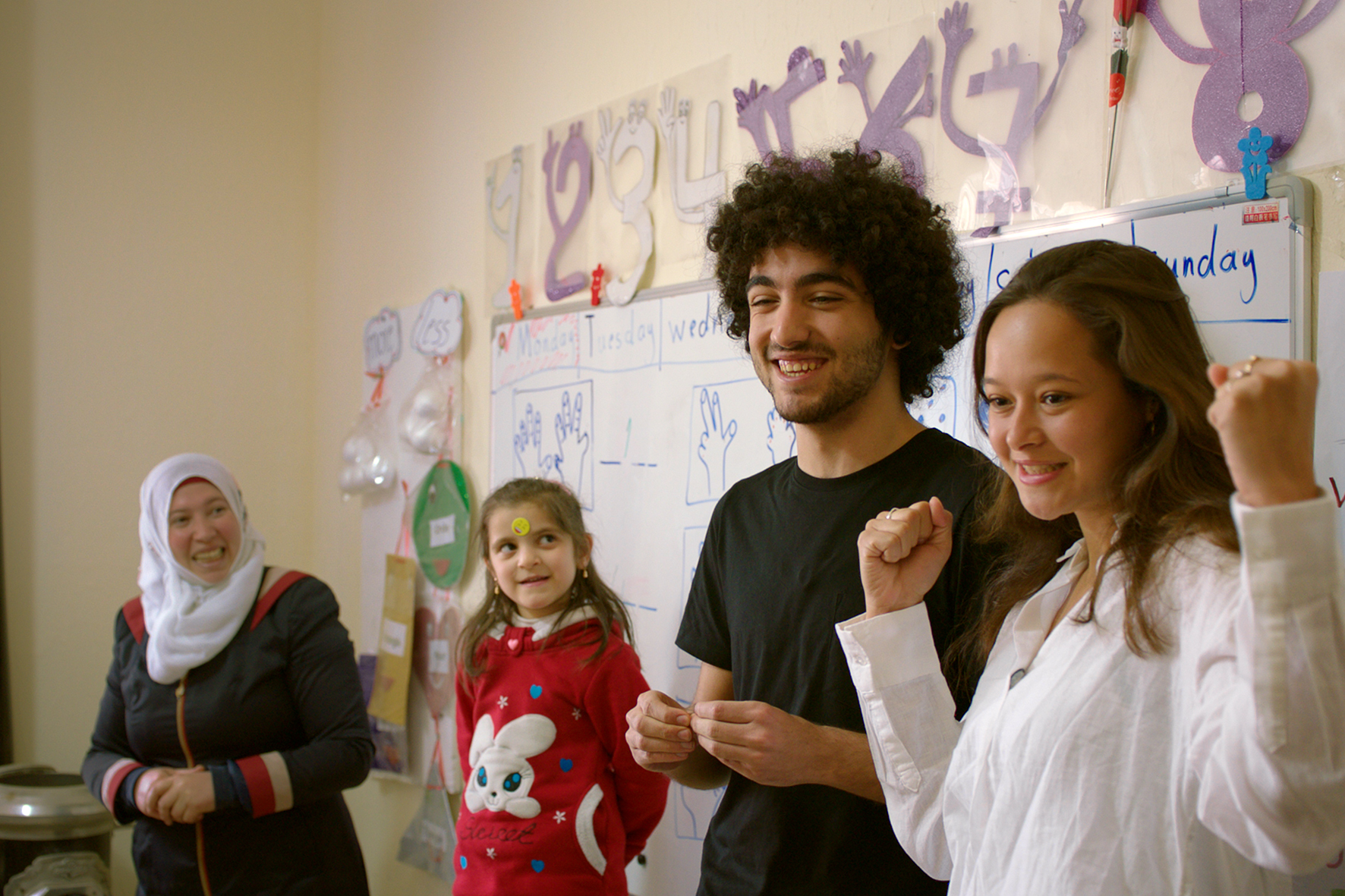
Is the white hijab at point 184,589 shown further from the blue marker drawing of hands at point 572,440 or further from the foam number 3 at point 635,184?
the foam number 3 at point 635,184

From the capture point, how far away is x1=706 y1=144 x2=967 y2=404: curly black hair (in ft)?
4.20

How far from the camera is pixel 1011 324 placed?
2.89 feet

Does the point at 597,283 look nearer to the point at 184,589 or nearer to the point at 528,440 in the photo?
the point at 528,440

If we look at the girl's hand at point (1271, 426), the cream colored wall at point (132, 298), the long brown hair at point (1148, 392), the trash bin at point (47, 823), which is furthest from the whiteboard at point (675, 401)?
the trash bin at point (47, 823)

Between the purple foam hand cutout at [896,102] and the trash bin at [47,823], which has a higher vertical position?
the purple foam hand cutout at [896,102]

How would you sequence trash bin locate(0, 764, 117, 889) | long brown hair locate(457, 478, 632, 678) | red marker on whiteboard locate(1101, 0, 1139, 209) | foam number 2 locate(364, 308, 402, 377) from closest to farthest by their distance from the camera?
1. red marker on whiteboard locate(1101, 0, 1139, 209)
2. long brown hair locate(457, 478, 632, 678)
3. trash bin locate(0, 764, 117, 889)
4. foam number 2 locate(364, 308, 402, 377)

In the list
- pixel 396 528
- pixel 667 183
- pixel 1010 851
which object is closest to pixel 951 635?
pixel 1010 851

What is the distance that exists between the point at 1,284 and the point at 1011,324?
2.87 meters

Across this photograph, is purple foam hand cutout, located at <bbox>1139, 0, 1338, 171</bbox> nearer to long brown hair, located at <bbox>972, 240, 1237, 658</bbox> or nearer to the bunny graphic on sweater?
long brown hair, located at <bbox>972, 240, 1237, 658</bbox>

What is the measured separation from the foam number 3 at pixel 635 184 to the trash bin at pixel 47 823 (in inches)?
66.7

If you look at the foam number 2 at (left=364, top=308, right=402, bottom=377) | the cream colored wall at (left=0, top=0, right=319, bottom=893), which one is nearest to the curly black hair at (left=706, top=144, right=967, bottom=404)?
the foam number 2 at (left=364, top=308, right=402, bottom=377)

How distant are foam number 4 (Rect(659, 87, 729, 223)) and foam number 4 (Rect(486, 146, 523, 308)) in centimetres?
53

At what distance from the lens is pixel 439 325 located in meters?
2.71

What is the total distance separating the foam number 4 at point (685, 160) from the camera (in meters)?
2.02
